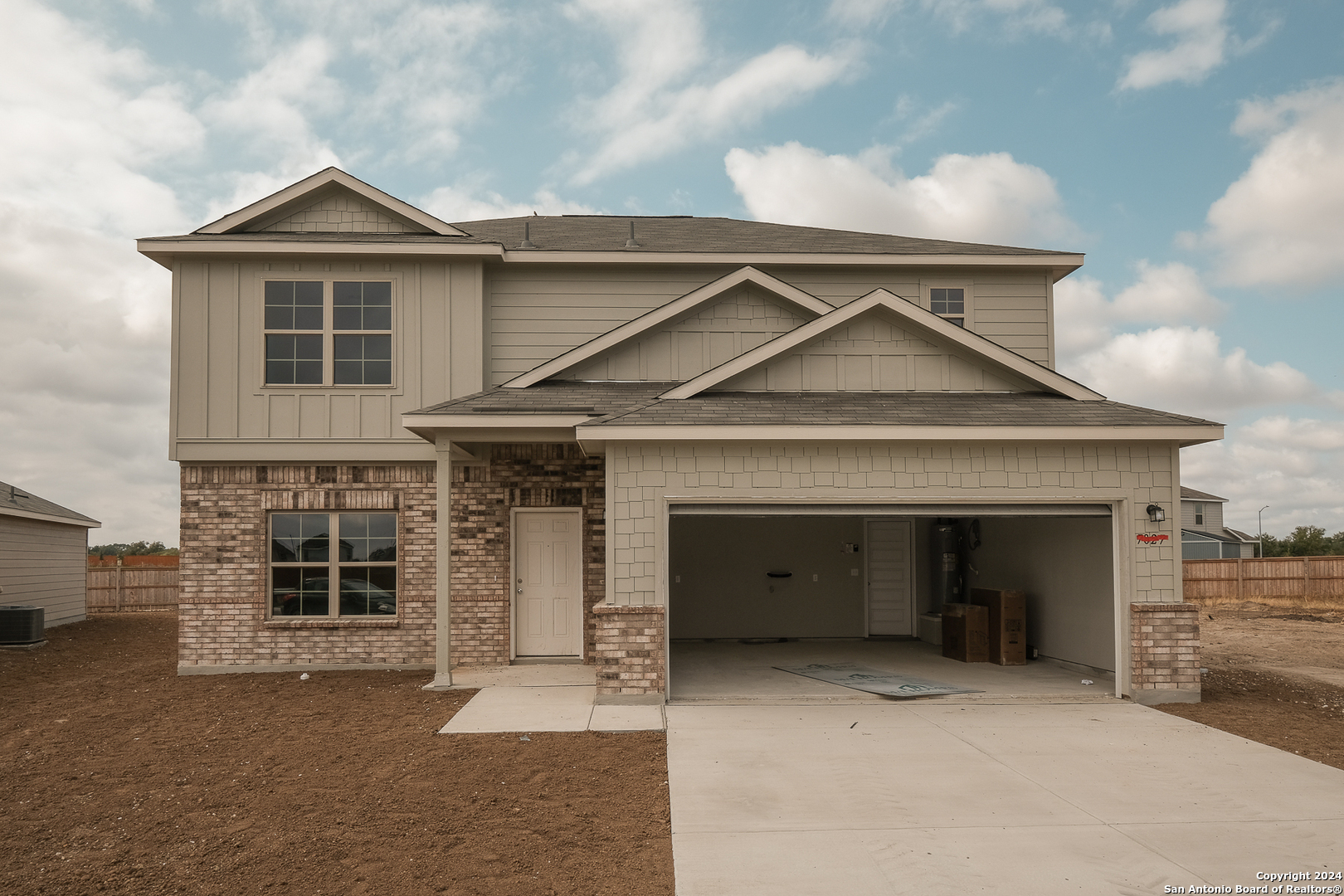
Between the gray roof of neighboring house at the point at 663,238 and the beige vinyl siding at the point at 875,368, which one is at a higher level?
the gray roof of neighboring house at the point at 663,238

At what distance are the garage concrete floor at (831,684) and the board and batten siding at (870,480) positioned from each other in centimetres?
146

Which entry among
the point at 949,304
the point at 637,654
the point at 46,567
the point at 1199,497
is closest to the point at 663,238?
the point at 949,304

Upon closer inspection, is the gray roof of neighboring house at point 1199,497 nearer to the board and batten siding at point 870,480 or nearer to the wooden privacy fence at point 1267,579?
the wooden privacy fence at point 1267,579

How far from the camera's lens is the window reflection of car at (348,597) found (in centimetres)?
1222

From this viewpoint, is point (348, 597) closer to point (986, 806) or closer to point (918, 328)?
point (918, 328)

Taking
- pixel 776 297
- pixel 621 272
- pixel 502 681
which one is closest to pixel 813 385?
pixel 776 297

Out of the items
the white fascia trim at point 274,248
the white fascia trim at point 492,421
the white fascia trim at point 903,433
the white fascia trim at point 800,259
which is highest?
the white fascia trim at point 800,259

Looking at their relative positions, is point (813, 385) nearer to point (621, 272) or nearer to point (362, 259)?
point (621, 272)

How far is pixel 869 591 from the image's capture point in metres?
15.1

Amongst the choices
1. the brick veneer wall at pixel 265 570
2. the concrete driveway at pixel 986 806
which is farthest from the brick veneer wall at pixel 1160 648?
the brick veneer wall at pixel 265 570

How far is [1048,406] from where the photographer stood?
10.1 meters

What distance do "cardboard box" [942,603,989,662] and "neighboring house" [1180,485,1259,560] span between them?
33.1m

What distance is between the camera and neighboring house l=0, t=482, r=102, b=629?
1791cm

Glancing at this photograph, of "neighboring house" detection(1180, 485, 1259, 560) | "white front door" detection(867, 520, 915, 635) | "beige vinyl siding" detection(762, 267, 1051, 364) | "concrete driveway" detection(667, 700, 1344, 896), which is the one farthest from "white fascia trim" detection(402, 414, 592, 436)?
"neighboring house" detection(1180, 485, 1259, 560)
